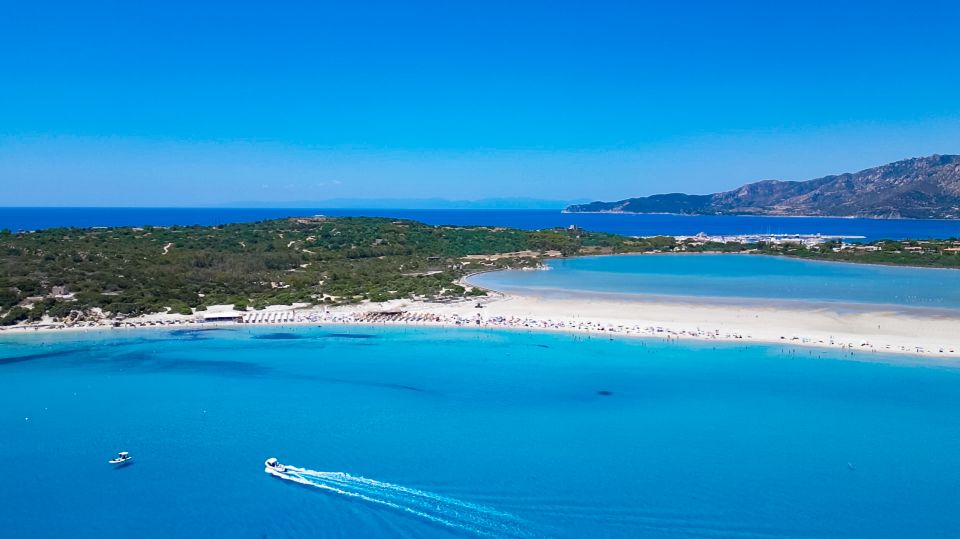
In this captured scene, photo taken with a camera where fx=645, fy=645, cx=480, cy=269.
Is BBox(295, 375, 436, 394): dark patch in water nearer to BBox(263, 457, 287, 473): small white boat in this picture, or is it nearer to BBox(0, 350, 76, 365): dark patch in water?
BBox(263, 457, 287, 473): small white boat

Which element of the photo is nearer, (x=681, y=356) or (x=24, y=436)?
(x=24, y=436)

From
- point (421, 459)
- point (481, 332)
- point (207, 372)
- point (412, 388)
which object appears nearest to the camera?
point (421, 459)

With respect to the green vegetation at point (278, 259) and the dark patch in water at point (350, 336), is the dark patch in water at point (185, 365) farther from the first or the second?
the green vegetation at point (278, 259)

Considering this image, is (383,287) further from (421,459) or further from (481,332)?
(421,459)

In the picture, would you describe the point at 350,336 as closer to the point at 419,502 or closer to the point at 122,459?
the point at 122,459

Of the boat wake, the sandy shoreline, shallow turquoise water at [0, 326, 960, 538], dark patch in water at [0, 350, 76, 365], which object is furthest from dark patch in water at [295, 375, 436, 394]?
dark patch in water at [0, 350, 76, 365]

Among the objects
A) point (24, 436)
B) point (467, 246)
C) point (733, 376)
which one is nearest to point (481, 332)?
point (733, 376)

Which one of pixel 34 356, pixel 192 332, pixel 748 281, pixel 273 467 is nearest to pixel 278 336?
pixel 192 332
